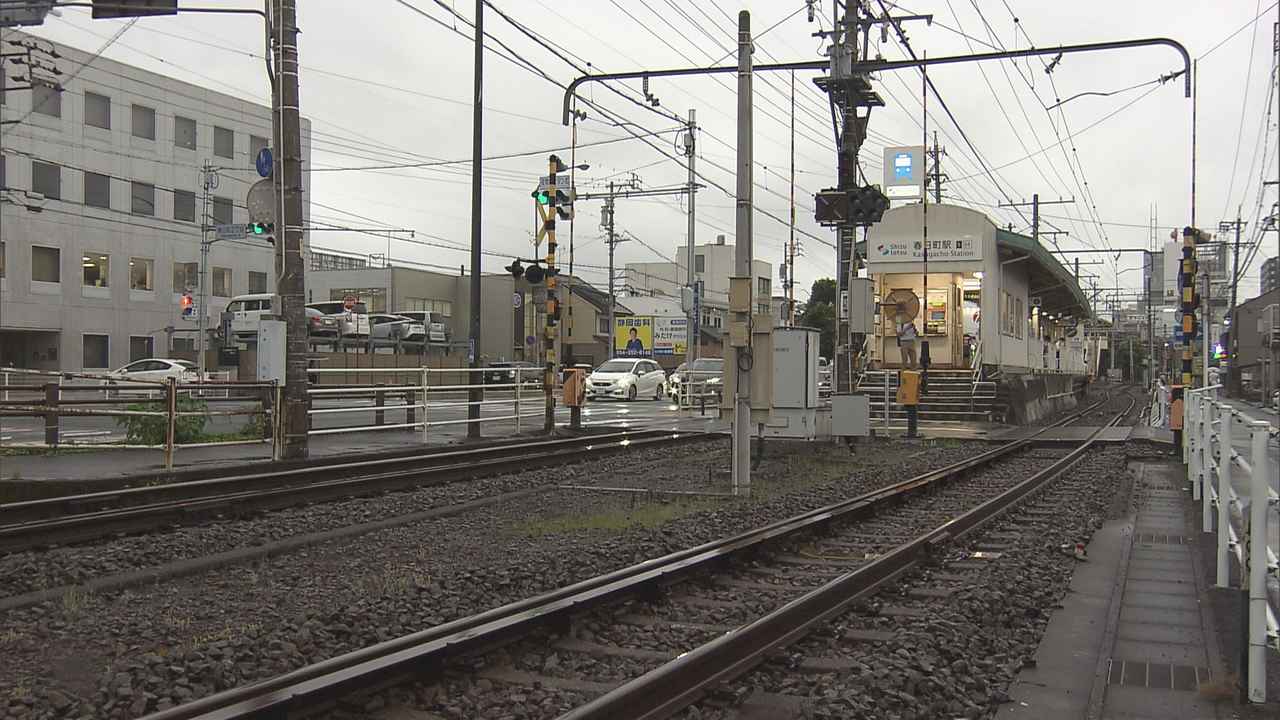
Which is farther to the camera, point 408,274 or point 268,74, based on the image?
point 408,274

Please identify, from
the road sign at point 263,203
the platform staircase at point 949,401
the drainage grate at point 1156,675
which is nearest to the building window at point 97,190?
the road sign at point 263,203

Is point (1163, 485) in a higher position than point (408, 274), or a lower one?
lower

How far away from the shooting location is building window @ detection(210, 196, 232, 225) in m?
40.1

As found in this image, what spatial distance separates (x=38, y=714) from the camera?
161 inches

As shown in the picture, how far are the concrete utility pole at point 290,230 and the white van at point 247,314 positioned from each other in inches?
837

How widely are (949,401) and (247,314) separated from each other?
75.9ft

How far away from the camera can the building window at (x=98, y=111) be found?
18.3m

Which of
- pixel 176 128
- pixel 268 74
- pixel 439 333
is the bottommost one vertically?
pixel 439 333

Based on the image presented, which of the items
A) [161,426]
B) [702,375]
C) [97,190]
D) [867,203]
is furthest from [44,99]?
[702,375]

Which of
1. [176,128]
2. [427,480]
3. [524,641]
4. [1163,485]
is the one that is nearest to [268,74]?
[427,480]

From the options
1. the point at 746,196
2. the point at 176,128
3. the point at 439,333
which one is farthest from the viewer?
the point at 439,333

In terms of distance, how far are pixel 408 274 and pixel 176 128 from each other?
2404cm

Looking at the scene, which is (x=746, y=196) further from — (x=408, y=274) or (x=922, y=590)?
(x=408, y=274)

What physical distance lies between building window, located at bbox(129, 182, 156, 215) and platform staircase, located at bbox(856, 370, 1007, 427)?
24910 millimetres
